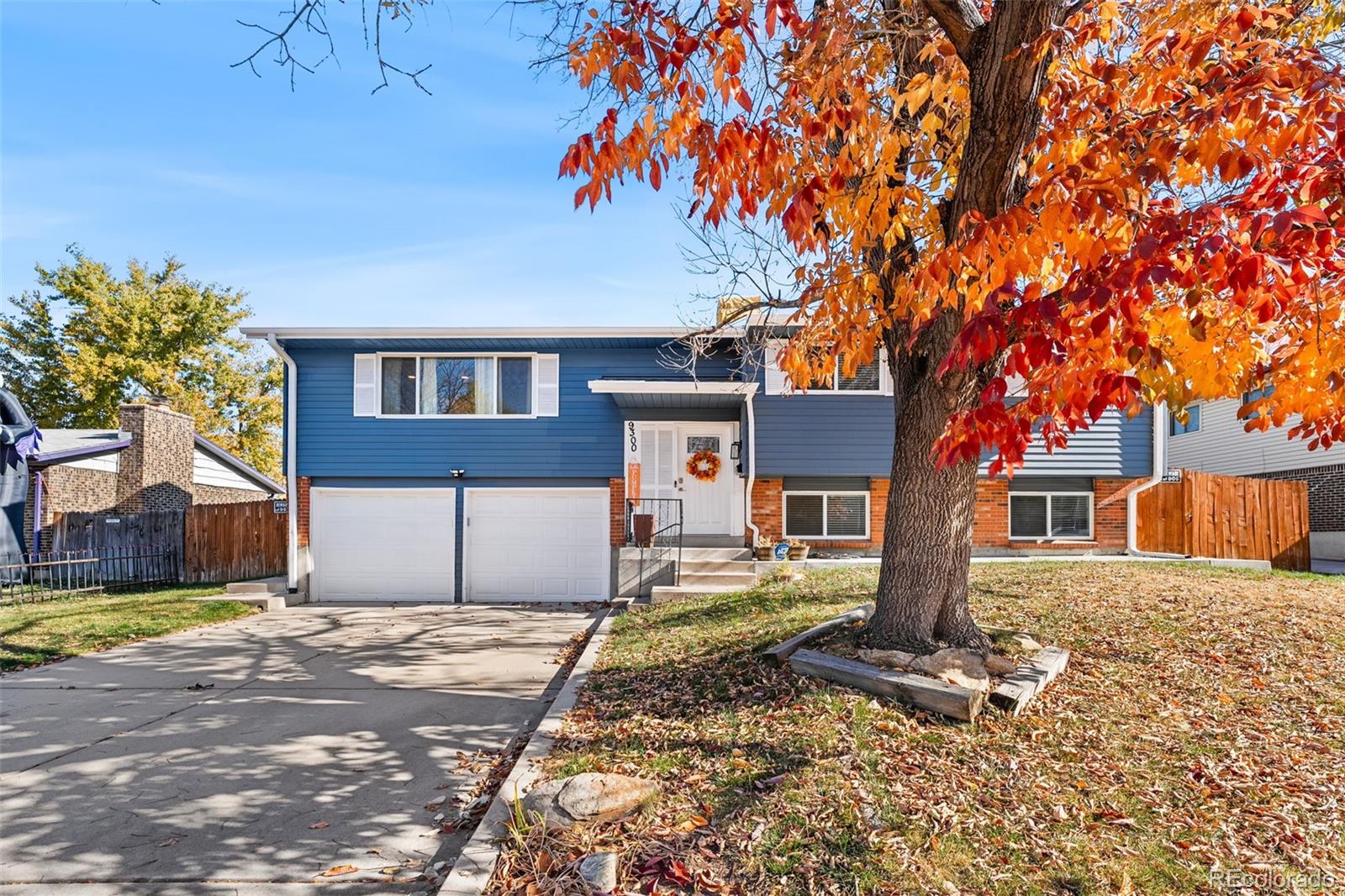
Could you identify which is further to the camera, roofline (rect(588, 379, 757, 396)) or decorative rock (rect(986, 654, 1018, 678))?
roofline (rect(588, 379, 757, 396))

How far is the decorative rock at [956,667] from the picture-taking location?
483 centimetres

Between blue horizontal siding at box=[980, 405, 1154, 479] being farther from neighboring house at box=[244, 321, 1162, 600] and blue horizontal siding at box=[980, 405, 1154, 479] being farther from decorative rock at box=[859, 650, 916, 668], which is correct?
decorative rock at box=[859, 650, 916, 668]

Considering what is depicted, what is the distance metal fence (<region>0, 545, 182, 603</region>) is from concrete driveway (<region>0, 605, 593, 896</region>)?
24.9 ft

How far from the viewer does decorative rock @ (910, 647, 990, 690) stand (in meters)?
4.83

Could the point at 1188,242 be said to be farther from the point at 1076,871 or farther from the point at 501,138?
the point at 501,138

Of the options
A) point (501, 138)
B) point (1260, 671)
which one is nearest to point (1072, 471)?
point (1260, 671)

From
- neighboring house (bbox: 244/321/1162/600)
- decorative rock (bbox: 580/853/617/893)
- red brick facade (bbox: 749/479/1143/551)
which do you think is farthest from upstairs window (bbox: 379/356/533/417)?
decorative rock (bbox: 580/853/617/893)

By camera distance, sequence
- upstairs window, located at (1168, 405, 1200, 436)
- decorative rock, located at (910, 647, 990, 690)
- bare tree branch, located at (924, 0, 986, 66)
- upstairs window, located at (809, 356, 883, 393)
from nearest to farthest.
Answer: bare tree branch, located at (924, 0, 986, 66)
decorative rock, located at (910, 647, 990, 690)
upstairs window, located at (809, 356, 883, 393)
upstairs window, located at (1168, 405, 1200, 436)

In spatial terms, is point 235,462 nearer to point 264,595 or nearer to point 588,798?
point 264,595

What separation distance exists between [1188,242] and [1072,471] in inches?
479

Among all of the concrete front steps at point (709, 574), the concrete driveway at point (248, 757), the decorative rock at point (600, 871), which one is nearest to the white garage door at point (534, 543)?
the concrete front steps at point (709, 574)

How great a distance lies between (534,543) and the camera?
14.5 meters

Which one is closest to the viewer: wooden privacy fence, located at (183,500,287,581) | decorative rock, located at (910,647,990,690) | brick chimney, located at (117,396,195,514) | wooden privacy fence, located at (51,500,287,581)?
decorative rock, located at (910,647,990,690)

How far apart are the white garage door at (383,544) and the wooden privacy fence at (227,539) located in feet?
9.40
